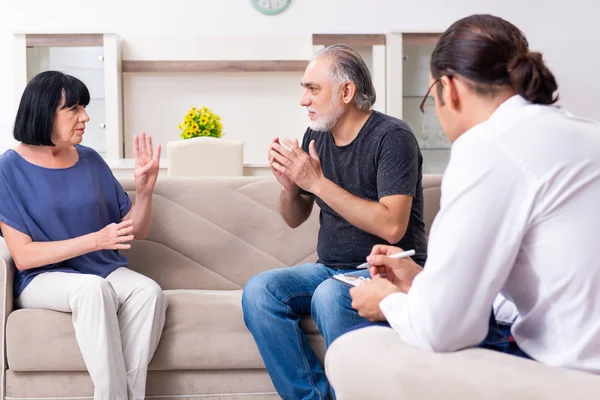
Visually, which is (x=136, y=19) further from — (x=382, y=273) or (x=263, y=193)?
(x=382, y=273)

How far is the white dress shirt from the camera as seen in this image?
1130mm

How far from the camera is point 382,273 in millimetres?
1584

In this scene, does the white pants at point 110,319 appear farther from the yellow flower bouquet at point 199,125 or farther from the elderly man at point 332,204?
the yellow flower bouquet at point 199,125

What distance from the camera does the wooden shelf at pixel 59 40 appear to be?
5461 millimetres

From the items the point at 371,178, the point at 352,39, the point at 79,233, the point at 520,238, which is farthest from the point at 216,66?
the point at 520,238

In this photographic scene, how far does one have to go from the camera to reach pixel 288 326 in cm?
211

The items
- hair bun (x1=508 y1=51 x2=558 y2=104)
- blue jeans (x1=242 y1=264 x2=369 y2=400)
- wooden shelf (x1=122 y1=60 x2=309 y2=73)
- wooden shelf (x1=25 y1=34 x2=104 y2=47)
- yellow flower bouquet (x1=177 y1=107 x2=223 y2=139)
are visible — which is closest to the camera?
hair bun (x1=508 y1=51 x2=558 y2=104)

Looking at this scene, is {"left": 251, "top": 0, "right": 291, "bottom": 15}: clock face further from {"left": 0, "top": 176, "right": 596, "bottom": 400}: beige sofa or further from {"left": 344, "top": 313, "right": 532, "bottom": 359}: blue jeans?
{"left": 344, "top": 313, "right": 532, "bottom": 359}: blue jeans

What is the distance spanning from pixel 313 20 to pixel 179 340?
4132mm

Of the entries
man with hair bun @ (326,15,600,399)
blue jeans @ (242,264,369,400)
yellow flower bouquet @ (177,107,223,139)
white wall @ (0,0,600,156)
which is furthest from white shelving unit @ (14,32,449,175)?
man with hair bun @ (326,15,600,399)

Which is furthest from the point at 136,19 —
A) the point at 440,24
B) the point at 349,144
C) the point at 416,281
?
the point at 416,281

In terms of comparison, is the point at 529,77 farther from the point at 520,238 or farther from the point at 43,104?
the point at 43,104

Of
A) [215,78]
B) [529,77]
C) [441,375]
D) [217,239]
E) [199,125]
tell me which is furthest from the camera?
[215,78]

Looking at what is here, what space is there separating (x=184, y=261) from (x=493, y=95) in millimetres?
1575
